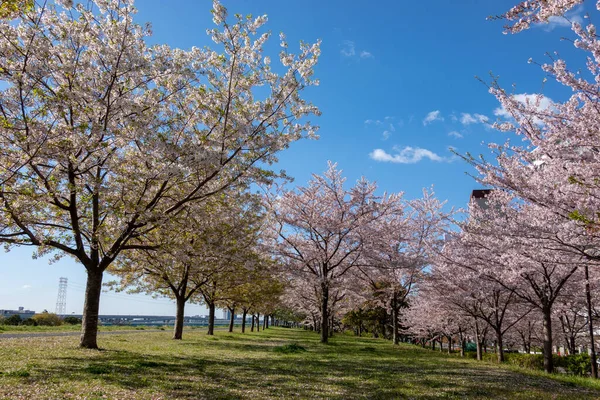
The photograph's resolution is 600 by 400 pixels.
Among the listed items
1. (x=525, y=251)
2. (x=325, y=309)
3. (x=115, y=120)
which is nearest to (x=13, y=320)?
(x=325, y=309)

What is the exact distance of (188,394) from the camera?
25.6 ft

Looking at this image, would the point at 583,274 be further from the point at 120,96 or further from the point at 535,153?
the point at 120,96

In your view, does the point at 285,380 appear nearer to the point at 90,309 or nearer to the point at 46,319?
the point at 90,309

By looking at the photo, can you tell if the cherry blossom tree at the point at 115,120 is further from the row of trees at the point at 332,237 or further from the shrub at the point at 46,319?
the shrub at the point at 46,319

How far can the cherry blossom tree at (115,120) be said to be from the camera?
35.1 ft

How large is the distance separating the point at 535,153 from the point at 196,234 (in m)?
14.1

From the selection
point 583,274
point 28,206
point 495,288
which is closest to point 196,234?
point 28,206

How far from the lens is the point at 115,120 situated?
1212 centimetres

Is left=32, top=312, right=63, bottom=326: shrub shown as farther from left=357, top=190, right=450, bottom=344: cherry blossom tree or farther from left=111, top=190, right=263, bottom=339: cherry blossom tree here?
left=357, top=190, right=450, bottom=344: cherry blossom tree

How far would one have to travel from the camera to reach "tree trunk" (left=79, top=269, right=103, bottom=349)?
49.5ft

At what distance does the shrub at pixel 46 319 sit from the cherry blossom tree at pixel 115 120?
36712mm

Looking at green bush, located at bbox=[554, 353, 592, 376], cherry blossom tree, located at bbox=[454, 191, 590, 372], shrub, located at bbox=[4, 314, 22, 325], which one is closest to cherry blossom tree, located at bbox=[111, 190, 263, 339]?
cherry blossom tree, located at bbox=[454, 191, 590, 372]

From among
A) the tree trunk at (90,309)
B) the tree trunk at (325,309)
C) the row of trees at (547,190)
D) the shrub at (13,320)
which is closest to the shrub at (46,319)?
the shrub at (13,320)

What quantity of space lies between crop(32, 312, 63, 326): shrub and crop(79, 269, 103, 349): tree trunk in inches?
1467
